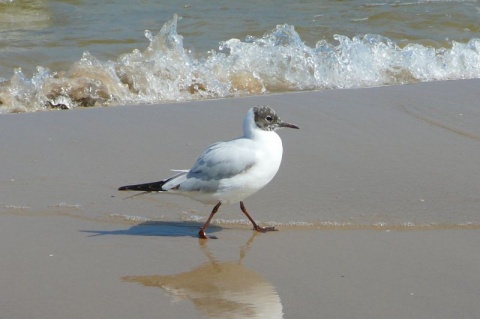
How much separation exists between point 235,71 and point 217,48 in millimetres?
1004

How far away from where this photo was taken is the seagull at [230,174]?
15.9 feet

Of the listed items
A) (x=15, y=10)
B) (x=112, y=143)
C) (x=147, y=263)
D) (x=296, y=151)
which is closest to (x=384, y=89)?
(x=296, y=151)

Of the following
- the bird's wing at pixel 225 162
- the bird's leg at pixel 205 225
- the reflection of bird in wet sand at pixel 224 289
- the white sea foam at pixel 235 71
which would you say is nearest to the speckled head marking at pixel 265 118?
the bird's wing at pixel 225 162

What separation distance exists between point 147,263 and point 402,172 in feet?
6.54

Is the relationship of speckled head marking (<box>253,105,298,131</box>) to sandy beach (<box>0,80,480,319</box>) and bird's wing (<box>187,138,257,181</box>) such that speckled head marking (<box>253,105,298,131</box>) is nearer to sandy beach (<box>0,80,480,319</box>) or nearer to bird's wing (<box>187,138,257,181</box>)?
bird's wing (<box>187,138,257,181</box>)

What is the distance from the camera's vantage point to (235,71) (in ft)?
30.7

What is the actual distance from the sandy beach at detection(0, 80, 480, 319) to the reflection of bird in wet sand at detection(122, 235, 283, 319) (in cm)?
1

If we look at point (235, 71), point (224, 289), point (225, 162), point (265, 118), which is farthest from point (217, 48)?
point (224, 289)

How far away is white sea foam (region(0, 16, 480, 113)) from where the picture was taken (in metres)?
8.50

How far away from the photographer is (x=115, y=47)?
33.8ft

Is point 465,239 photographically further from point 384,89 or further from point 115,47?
point 115,47

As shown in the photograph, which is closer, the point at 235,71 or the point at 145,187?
the point at 145,187

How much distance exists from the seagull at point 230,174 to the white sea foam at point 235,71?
3.58m

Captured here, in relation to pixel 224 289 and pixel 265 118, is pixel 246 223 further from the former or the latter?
pixel 224 289
